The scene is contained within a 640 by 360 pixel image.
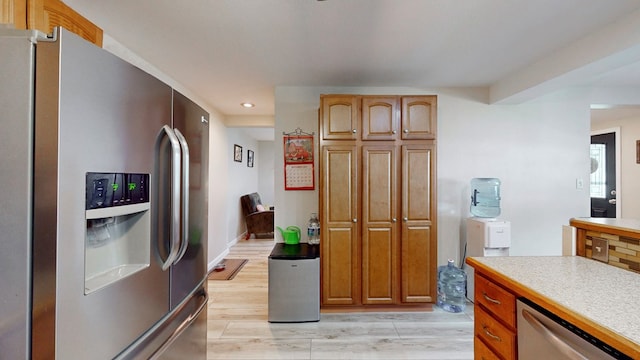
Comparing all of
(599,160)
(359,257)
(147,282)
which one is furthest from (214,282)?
(599,160)

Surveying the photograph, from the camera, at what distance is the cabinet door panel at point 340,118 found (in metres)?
2.63

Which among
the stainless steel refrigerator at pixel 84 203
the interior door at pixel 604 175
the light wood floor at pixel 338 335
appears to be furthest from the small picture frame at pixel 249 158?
the interior door at pixel 604 175

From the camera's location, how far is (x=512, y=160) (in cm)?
313

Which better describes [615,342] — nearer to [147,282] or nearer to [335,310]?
[147,282]

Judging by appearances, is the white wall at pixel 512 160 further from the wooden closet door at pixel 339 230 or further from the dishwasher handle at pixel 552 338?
the dishwasher handle at pixel 552 338

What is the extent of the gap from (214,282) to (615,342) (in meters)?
3.52

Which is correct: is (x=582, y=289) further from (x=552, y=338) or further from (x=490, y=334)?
(x=490, y=334)

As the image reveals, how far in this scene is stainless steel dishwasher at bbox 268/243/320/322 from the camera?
2463 millimetres

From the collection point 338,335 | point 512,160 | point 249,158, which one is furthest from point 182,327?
point 249,158

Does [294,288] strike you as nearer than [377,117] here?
Yes

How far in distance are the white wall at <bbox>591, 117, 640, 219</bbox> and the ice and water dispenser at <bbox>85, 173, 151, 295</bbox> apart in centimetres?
626

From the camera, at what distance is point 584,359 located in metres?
0.78

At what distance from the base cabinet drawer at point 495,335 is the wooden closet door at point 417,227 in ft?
4.28

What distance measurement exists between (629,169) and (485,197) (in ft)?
10.6
